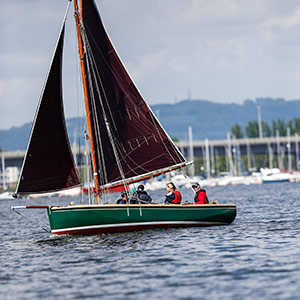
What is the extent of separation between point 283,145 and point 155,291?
178 m

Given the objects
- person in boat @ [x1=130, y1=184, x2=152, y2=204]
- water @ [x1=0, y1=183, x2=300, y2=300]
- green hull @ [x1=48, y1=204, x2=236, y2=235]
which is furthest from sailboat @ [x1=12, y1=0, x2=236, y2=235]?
water @ [x1=0, y1=183, x2=300, y2=300]

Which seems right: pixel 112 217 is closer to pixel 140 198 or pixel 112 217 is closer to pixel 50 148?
pixel 140 198

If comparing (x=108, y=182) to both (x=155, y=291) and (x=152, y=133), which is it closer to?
(x=152, y=133)

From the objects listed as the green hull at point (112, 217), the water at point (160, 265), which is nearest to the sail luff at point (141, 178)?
the green hull at point (112, 217)

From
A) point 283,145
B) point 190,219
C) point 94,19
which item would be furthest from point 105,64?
point 283,145

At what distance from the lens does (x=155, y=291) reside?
2003cm

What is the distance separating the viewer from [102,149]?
35.3m

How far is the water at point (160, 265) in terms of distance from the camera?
2008 centimetres

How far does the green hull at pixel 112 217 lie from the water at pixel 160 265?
1.23ft

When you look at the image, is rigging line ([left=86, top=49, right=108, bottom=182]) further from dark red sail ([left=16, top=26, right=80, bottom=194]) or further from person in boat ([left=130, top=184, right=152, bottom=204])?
person in boat ([left=130, top=184, right=152, bottom=204])

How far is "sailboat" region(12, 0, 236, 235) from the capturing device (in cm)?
3350

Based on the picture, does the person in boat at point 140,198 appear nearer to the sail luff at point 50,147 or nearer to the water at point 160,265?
the water at point 160,265

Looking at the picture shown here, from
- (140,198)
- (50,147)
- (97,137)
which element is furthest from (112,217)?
(50,147)

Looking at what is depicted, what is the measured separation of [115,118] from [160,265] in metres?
12.9
